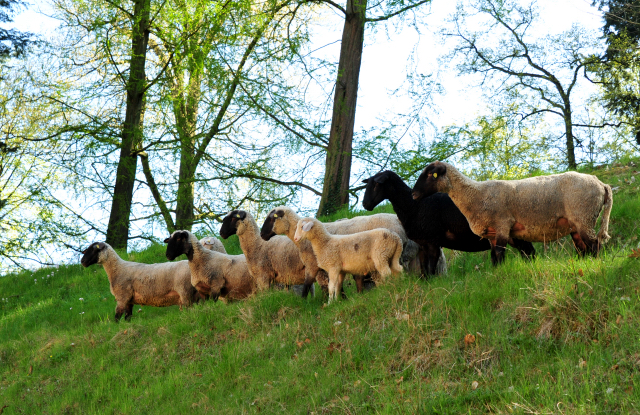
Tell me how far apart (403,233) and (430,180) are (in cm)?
136

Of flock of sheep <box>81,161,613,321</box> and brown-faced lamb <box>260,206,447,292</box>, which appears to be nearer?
flock of sheep <box>81,161,613,321</box>

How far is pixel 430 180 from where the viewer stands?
968 centimetres

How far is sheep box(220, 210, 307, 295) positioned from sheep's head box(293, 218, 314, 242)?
1.40 m

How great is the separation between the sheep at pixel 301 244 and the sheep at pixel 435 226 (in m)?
1.24

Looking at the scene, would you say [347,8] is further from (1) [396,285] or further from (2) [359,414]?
(2) [359,414]

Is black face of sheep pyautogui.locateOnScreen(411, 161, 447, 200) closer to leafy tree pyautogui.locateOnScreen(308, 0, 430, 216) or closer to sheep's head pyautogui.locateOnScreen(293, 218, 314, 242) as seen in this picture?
sheep's head pyautogui.locateOnScreen(293, 218, 314, 242)

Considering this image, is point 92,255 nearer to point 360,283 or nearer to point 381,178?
point 360,283

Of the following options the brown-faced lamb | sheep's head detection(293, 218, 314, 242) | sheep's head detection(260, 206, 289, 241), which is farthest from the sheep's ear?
sheep's head detection(260, 206, 289, 241)

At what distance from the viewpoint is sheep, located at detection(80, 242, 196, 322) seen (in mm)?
13305

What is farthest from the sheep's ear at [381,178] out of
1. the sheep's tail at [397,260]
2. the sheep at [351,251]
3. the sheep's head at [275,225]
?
the sheep's head at [275,225]

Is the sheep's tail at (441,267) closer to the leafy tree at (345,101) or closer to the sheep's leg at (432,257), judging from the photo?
the sheep's leg at (432,257)

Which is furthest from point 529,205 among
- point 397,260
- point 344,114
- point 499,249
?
point 344,114

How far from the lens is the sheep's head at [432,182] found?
959 cm

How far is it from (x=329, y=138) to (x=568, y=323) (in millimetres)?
12187
